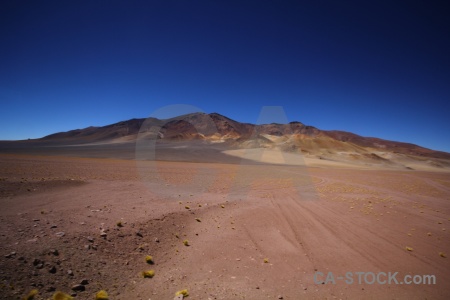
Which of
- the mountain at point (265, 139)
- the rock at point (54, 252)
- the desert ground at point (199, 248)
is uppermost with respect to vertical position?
the mountain at point (265, 139)

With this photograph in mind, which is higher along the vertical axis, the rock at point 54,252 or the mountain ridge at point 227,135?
the mountain ridge at point 227,135

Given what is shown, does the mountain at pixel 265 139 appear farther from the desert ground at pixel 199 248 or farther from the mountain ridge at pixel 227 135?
the desert ground at pixel 199 248

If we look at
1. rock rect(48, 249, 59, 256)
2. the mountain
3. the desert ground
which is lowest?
the desert ground

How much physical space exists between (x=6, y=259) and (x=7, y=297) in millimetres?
973

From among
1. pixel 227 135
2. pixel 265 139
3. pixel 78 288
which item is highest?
pixel 227 135

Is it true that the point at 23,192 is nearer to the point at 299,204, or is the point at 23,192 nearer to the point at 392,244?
the point at 299,204

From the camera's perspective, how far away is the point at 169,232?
6.77 m

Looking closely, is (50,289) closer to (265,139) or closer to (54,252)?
(54,252)

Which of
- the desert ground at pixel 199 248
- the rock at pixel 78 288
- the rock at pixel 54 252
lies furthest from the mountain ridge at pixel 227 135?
the rock at pixel 78 288

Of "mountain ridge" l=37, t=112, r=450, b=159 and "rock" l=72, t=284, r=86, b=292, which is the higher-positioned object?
"mountain ridge" l=37, t=112, r=450, b=159

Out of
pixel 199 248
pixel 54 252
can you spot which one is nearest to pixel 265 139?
pixel 199 248

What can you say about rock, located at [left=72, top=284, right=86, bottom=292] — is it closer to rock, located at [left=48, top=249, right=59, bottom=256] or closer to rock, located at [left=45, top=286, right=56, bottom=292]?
rock, located at [left=45, top=286, right=56, bottom=292]

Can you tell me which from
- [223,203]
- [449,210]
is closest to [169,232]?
[223,203]

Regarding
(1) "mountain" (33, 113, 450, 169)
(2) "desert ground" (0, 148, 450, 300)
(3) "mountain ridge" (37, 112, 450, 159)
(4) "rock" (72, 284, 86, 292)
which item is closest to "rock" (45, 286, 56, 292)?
(2) "desert ground" (0, 148, 450, 300)
